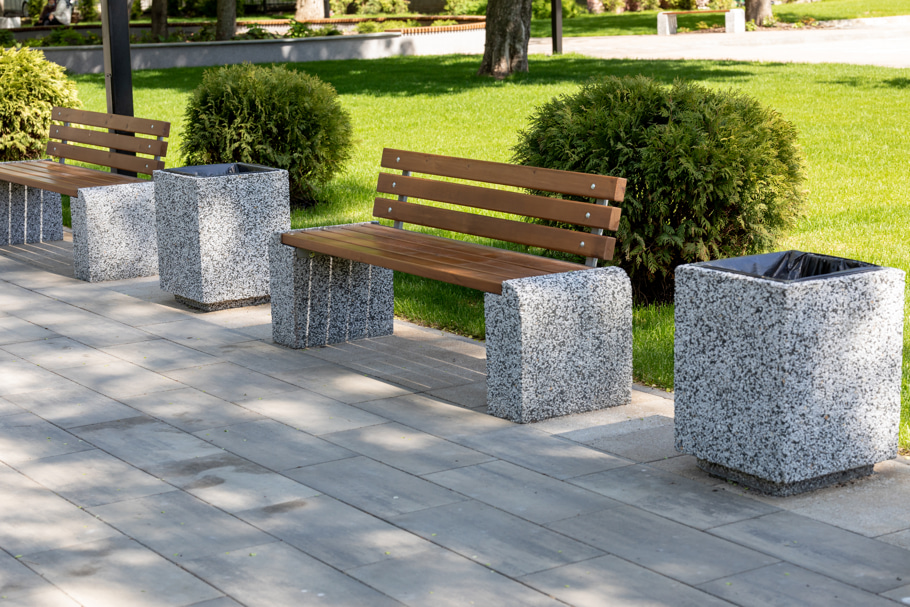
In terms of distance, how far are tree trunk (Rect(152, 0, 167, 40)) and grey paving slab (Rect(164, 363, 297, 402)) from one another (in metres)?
27.6

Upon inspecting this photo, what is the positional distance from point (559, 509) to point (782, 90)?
16.8 m

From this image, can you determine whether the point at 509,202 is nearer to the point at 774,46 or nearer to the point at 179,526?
the point at 179,526

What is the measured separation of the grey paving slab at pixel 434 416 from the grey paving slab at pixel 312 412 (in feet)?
0.32

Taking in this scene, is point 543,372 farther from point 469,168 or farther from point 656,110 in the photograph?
point 656,110

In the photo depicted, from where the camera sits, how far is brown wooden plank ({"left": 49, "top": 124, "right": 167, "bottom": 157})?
8836mm

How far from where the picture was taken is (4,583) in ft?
12.6

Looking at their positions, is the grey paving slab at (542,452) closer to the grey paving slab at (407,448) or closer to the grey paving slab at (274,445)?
the grey paving slab at (407,448)

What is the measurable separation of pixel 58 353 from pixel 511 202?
283 cm

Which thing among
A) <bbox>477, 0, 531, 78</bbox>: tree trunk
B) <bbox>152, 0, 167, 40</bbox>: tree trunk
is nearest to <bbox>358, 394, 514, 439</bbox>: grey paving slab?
<bbox>477, 0, 531, 78</bbox>: tree trunk

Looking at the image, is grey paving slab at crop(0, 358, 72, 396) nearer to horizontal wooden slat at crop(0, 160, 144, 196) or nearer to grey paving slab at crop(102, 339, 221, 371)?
grey paving slab at crop(102, 339, 221, 371)

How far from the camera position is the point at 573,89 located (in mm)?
20000

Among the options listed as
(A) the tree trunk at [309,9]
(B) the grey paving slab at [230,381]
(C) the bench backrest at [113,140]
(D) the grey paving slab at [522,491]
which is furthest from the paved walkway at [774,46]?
→ (D) the grey paving slab at [522,491]

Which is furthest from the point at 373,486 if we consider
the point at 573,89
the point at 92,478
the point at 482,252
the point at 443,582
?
the point at 573,89

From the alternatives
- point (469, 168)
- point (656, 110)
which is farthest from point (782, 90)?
point (469, 168)
